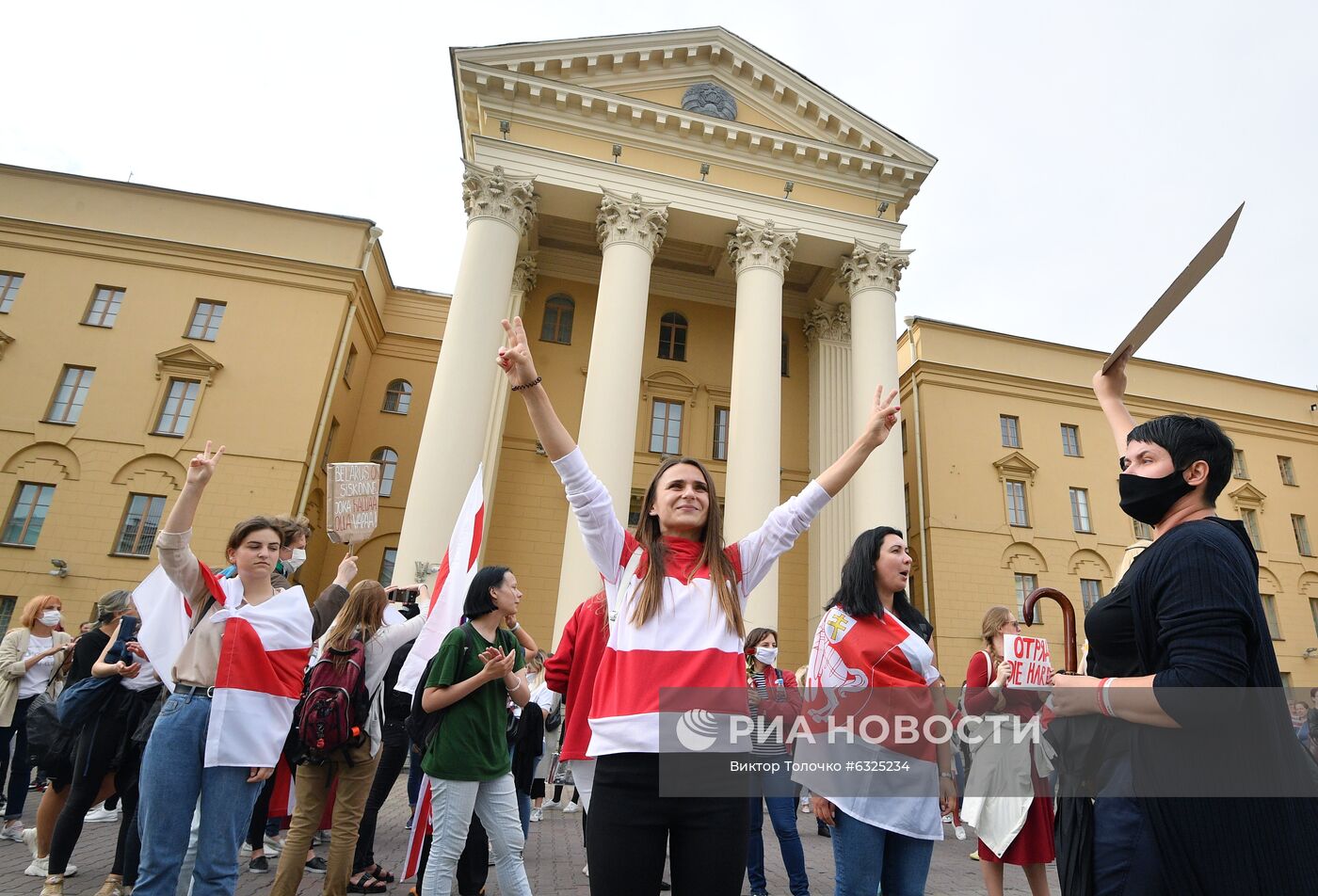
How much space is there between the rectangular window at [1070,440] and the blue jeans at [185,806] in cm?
2900

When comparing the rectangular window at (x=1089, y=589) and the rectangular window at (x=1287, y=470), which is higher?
the rectangular window at (x=1287, y=470)

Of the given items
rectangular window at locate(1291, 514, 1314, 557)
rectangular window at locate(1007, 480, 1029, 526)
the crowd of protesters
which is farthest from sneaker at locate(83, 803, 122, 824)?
rectangular window at locate(1291, 514, 1314, 557)

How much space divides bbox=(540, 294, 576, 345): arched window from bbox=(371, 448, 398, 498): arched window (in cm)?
649

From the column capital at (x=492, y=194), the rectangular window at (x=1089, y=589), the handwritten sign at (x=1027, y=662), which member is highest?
the column capital at (x=492, y=194)

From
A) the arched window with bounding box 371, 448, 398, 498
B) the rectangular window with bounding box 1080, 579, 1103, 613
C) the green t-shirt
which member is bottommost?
the green t-shirt

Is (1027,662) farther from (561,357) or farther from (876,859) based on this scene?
(561,357)

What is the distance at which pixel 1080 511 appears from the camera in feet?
85.7

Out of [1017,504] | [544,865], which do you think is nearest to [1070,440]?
[1017,504]

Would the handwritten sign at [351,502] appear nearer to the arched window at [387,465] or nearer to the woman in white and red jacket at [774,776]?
the woman in white and red jacket at [774,776]

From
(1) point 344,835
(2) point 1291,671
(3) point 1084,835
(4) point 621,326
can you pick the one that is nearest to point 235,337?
(4) point 621,326

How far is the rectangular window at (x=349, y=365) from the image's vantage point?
23.4 meters

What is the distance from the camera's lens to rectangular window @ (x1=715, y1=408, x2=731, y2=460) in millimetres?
23547

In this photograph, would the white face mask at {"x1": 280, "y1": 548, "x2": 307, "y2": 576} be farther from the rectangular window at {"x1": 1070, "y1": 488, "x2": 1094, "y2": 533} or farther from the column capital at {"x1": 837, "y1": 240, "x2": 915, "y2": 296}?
the rectangular window at {"x1": 1070, "y1": 488, "x2": 1094, "y2": 533}

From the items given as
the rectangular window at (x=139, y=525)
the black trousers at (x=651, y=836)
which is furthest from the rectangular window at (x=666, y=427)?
the black trousers at (x=651, y=836)
